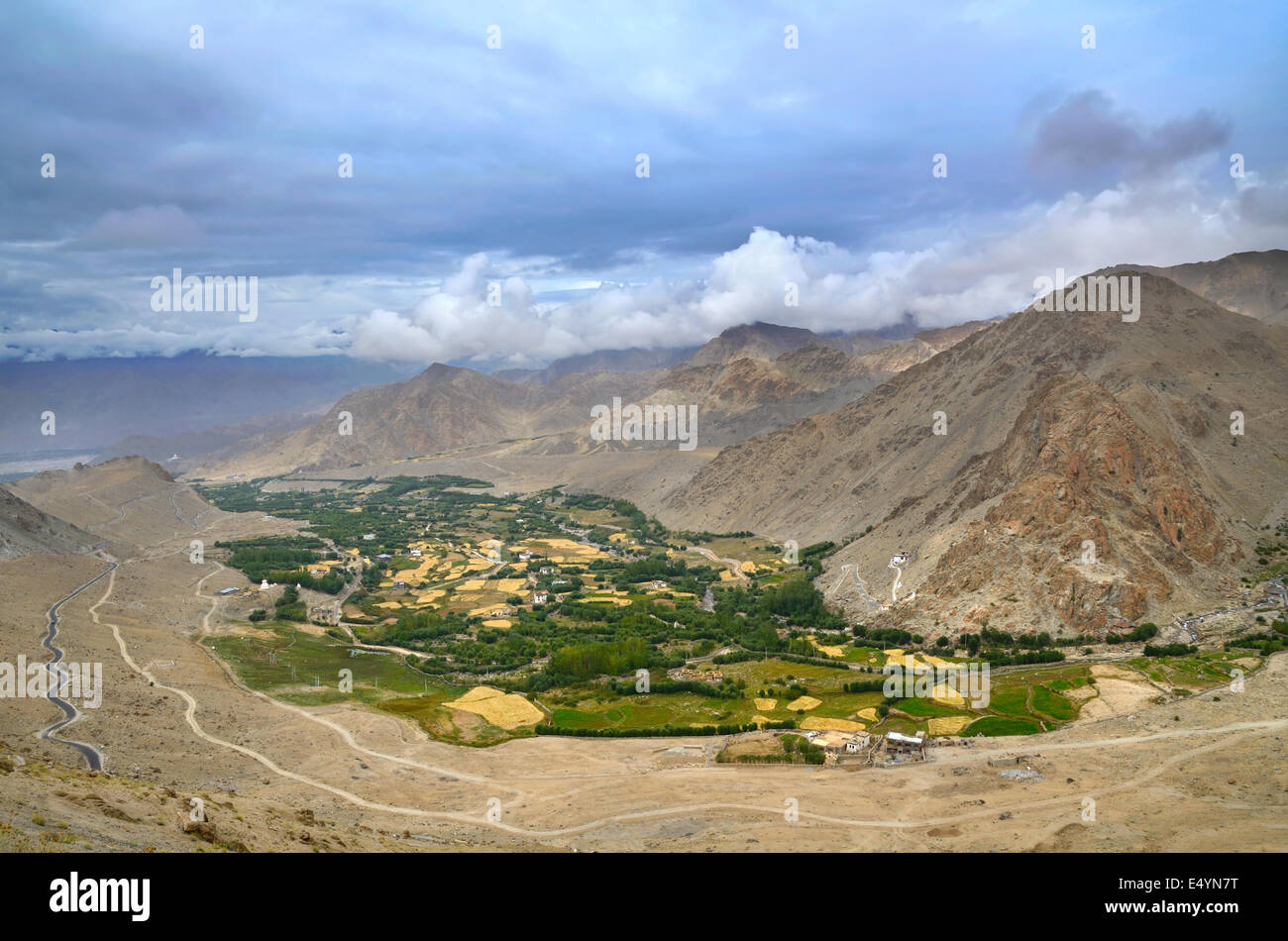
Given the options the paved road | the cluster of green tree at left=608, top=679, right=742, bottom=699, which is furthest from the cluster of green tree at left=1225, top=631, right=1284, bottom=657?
the paved road

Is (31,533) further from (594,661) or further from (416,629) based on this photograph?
(594,661)

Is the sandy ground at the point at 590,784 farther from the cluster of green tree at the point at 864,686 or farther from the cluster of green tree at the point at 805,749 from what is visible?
the cluster of green tree at the point at 864,686

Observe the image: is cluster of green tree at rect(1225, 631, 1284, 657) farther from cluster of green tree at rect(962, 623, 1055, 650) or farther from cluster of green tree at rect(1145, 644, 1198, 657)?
cluster of green tree at rect(962, 623, 1055, 650)

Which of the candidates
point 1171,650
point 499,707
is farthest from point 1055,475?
point 499,707

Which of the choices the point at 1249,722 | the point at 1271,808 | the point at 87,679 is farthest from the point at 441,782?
the point at 1249,722

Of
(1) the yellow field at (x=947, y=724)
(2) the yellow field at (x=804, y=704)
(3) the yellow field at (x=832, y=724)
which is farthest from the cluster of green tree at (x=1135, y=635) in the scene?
(3) the yellow field at (x=832, y=724)

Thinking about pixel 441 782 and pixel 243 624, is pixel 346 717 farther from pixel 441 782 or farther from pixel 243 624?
pixel 243 624

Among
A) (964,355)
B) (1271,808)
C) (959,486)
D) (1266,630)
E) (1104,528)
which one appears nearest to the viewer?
(1271,808)
